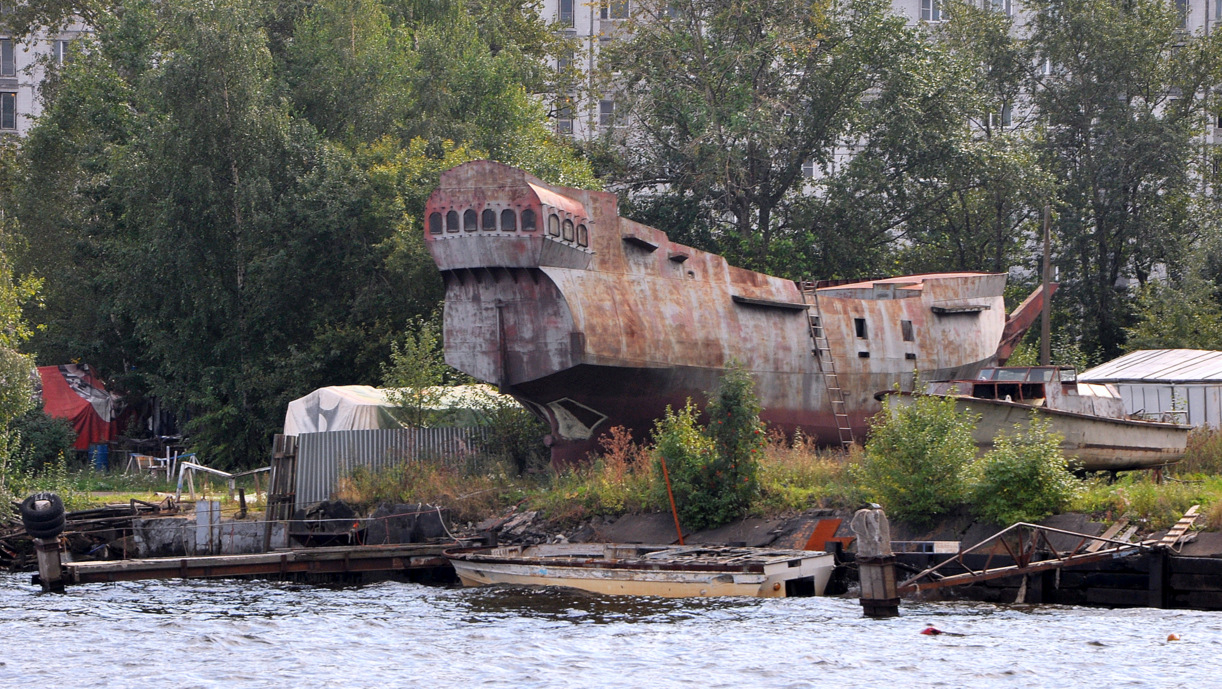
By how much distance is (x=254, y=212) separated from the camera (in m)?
39.5

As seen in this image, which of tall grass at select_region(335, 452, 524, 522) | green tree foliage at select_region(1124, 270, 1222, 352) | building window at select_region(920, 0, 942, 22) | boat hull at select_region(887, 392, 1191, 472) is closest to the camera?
boat hull at select_region(887, 392, 1191, 472)

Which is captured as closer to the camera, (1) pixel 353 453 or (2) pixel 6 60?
(1) pixel 353 453

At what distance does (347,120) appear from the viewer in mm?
43750

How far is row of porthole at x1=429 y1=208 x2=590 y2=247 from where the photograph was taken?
79.3ft

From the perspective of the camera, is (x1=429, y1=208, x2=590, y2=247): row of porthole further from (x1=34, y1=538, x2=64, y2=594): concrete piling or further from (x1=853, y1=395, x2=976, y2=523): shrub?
(x1=34, y1=538, x2=64, y2=594): concrete piling

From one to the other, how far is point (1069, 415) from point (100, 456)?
31.1m

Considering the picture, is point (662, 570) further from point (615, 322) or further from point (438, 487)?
point (438, 487)

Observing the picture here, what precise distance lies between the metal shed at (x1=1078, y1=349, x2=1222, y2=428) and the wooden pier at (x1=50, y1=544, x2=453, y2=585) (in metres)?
17.9

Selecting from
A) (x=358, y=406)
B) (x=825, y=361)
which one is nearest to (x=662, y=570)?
(x=825, y=361)

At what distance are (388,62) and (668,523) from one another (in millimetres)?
25779

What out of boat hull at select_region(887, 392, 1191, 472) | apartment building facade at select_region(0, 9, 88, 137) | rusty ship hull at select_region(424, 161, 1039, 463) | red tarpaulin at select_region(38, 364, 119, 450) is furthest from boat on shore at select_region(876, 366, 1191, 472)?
apartment building facade at select_region(0, 9, 88, 137)

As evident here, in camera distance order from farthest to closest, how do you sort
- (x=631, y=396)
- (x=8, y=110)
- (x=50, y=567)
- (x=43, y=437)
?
(x=8, y=110) → (x=43, y=437) → (x=631, y=396) → (x=50, y=567)

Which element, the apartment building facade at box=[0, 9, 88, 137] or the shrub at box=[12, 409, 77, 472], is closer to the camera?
the shrub at box=[12, 409, 77, 472]

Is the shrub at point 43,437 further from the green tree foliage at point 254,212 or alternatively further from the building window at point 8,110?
the building window at point 8,110
